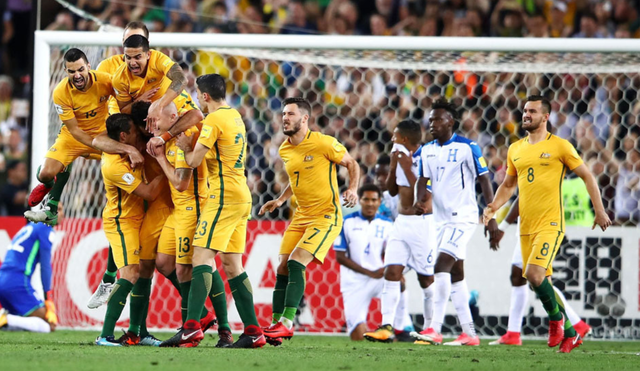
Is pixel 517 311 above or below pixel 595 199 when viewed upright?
below

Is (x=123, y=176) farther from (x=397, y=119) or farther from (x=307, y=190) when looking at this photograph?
(x=397, y=119)

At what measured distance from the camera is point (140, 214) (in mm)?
6961

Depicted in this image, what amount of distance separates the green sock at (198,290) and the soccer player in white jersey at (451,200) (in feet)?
8.57

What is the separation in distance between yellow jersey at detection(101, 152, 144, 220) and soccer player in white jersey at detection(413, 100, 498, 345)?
9.16 ft

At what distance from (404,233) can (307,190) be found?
5.21 feet

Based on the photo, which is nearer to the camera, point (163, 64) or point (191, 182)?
point (191, 182)

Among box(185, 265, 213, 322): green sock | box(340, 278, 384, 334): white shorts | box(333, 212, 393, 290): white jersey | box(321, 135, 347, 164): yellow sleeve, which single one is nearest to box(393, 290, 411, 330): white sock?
box(340, 278, 384, 334): white shorts

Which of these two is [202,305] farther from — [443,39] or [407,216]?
[443,39]

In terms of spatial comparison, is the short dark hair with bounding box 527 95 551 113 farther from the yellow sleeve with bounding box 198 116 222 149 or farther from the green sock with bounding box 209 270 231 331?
the green sock with bounding box 209 270 231 331

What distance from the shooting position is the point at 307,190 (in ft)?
24.1

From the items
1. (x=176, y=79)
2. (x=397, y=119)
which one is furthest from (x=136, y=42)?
(x=397, y=119)

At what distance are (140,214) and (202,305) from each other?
98 cm

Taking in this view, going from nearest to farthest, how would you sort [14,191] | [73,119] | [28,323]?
[73,119] → [28,323] → [14,191]

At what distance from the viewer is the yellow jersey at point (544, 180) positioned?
23.7ft
